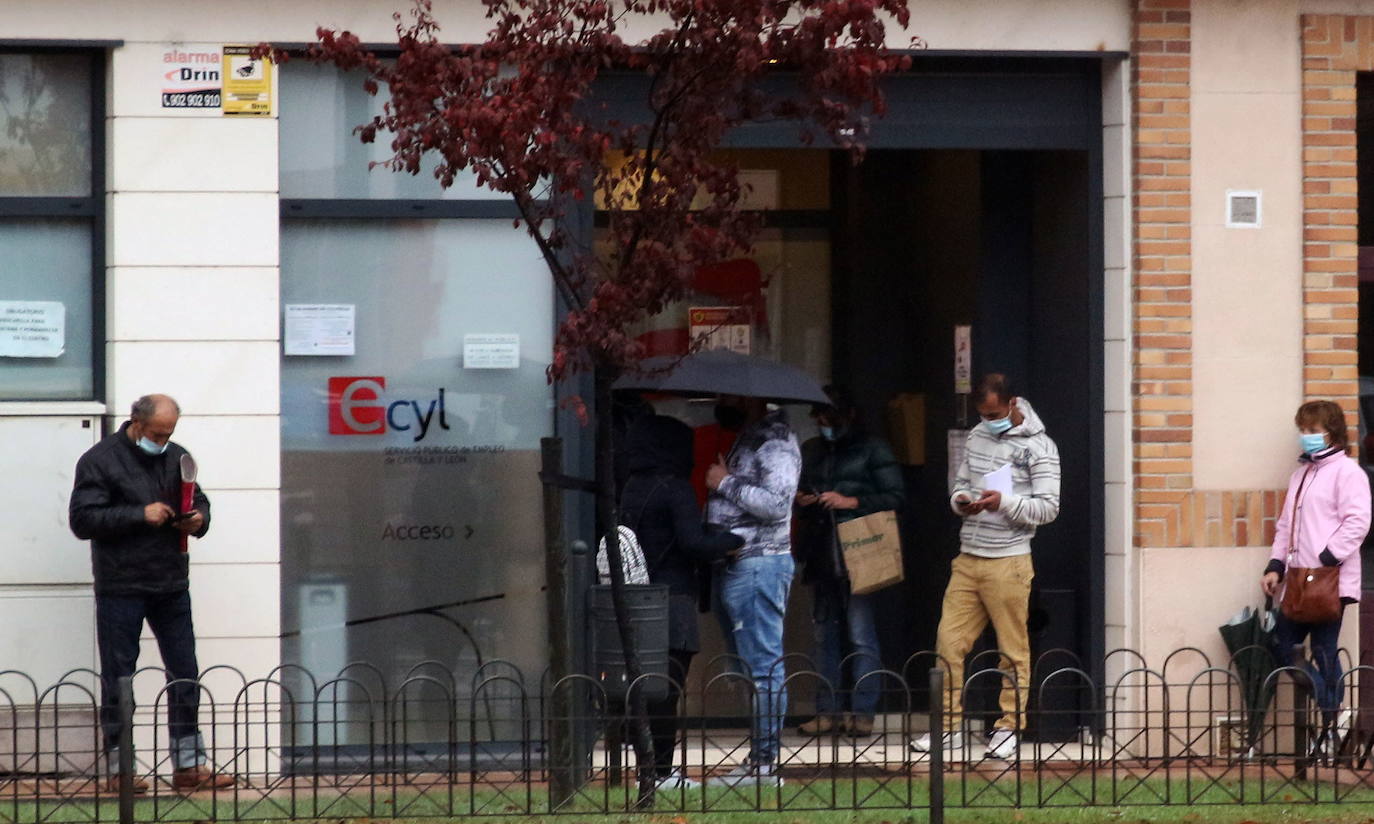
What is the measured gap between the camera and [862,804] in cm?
767

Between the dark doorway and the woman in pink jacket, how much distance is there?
3.17ft

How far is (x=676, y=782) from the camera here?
8.05 m

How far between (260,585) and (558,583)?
2063 mm

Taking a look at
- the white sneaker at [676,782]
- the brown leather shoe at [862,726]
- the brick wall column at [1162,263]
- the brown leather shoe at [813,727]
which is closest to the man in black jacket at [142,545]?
the white sneaker at [676,782]

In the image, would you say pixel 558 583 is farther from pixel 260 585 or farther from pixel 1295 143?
pixel 1295 143

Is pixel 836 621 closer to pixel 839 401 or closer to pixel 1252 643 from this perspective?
pixel 839 401

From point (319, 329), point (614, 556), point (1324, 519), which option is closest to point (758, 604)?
point (614, 556)

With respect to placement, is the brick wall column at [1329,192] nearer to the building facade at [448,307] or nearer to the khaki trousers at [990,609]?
the building facade at [448,307]

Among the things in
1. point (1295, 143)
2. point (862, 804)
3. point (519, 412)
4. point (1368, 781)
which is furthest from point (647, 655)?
point (1295, 143)

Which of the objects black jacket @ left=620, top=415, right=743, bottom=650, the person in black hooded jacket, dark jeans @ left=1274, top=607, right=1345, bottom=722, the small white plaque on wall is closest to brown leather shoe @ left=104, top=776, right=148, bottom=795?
the person in black hooded jacket

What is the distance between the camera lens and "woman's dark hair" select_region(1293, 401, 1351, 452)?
902cm

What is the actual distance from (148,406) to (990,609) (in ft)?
13.4

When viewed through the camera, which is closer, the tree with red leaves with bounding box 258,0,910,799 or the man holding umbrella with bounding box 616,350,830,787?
the tree with red leaves with bounding box 258,0,910,799

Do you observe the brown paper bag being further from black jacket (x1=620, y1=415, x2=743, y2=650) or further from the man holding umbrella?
black jacket (x1=620, y1=415, x2=743, y2=650)
